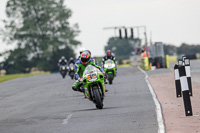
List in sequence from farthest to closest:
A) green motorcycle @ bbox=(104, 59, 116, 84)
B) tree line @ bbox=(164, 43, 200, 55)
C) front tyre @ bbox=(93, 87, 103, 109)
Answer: tree line @ bbox=(164, 43, 200, 55) < green motorcycle @ bbox=(104, 59, 116, 84) < front tyre @ bbox=(93, 87, 103, 109)

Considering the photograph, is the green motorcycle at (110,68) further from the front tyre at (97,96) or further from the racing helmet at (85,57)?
the front tyre at (97,96)

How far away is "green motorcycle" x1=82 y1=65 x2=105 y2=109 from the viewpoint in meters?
14.5

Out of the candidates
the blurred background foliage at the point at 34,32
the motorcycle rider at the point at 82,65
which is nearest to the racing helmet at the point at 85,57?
the motorcycle rider at the point at 82,65

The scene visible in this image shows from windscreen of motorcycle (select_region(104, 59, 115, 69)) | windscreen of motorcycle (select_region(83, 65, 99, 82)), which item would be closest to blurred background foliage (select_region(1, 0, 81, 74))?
windscreen of motorcycle (select_region(104, 59, 115, 69))

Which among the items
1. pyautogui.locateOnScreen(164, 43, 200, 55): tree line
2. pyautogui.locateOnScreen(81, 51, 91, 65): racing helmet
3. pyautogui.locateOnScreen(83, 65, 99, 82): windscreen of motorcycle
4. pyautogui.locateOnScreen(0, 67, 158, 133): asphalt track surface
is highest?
pyautogui.locateOnScreen(81, 51, 91, 65): racing helmet

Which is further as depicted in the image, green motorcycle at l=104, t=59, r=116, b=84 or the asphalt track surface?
green motorcycle at l=104, t=59, r=116, b=84

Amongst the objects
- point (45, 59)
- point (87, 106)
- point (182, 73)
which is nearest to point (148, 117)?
point (182, 73)

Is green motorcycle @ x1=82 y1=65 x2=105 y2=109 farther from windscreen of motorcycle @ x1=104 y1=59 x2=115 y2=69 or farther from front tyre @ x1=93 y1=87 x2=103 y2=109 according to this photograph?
windscreen of motorcycle @ x1=104 y1=59 x2=115 y2=69

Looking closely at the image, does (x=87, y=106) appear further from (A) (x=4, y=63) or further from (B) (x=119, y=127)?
(A) (x=4, y=63)

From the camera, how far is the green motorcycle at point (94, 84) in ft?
47.6

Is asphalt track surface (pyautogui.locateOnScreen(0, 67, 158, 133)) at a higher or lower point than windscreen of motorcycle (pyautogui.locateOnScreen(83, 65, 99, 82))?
lower

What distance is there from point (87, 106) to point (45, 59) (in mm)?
72841

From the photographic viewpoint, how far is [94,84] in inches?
575

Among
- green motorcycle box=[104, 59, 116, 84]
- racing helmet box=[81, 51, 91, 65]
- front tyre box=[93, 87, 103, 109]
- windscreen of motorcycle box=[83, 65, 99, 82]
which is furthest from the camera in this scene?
green motorcycle box=[104, 59, 116, 84]
